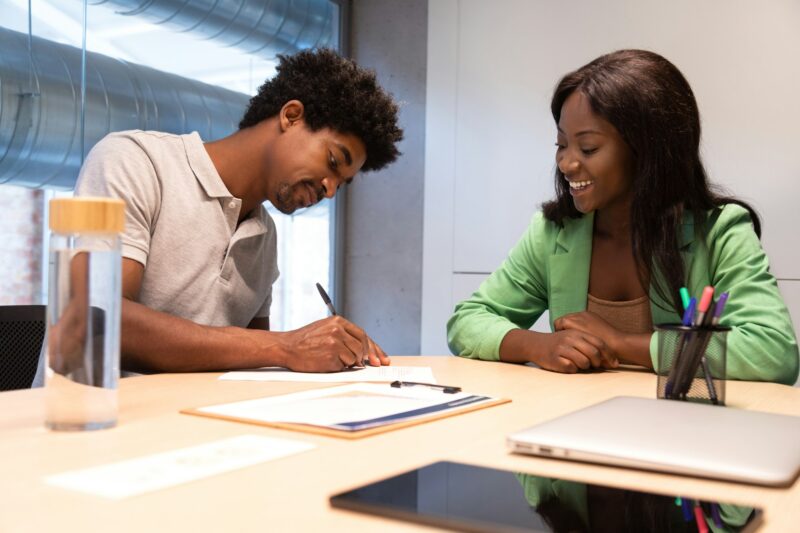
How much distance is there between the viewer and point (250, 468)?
2.48 feet

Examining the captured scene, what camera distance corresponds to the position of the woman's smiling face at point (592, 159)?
6.15 feet

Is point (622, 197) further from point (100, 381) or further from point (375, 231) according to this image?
point (375, 231)

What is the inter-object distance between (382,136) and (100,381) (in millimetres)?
1325

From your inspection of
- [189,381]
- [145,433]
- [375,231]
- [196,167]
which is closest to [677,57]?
[375,231]

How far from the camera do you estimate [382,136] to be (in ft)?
6.92

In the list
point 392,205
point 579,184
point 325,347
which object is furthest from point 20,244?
point 392,205

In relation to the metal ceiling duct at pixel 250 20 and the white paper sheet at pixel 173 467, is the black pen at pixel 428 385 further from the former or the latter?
the metal ceiling duct at pixel 250 20

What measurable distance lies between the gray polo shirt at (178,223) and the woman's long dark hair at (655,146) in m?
0.84

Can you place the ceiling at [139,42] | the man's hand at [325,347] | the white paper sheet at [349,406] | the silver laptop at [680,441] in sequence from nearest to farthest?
the silver laptop at [680,441] → the white paper sheet at [349,406] → the man's hand at [325,347] → the ceiling at [139,42]

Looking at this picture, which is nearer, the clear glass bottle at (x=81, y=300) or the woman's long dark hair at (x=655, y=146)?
Result: the clear glass bottle at (x=81, y=300)

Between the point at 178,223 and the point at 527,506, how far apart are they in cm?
129

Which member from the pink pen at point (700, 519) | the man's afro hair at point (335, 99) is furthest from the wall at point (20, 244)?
the pink pen at point (700, 519)

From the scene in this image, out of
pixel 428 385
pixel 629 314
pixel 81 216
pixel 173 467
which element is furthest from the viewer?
pixel 629 314

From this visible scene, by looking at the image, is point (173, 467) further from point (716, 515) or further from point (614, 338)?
point (614, 338)
